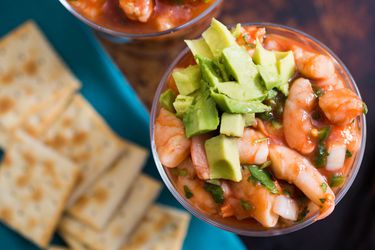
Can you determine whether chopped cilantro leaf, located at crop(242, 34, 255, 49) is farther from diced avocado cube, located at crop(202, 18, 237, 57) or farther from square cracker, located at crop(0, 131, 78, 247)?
square cracker, located at crop(0, 131, 78, 247)

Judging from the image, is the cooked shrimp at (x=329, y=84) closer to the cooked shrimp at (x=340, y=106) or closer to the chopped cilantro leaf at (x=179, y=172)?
the cooked shrimp at (x=340, y=106)

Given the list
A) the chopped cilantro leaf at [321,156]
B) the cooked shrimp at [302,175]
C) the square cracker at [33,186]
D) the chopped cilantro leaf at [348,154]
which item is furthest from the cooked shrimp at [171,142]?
the square cracker at [33,186]

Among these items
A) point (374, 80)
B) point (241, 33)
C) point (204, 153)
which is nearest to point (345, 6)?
point (374, 80)

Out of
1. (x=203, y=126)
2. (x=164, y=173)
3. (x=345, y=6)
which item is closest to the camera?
(x=203, y=126)

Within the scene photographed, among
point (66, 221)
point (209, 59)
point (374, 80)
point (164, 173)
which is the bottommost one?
point (374, 80)

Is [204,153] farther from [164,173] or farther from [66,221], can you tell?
[66,221]

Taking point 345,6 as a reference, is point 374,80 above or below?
below
